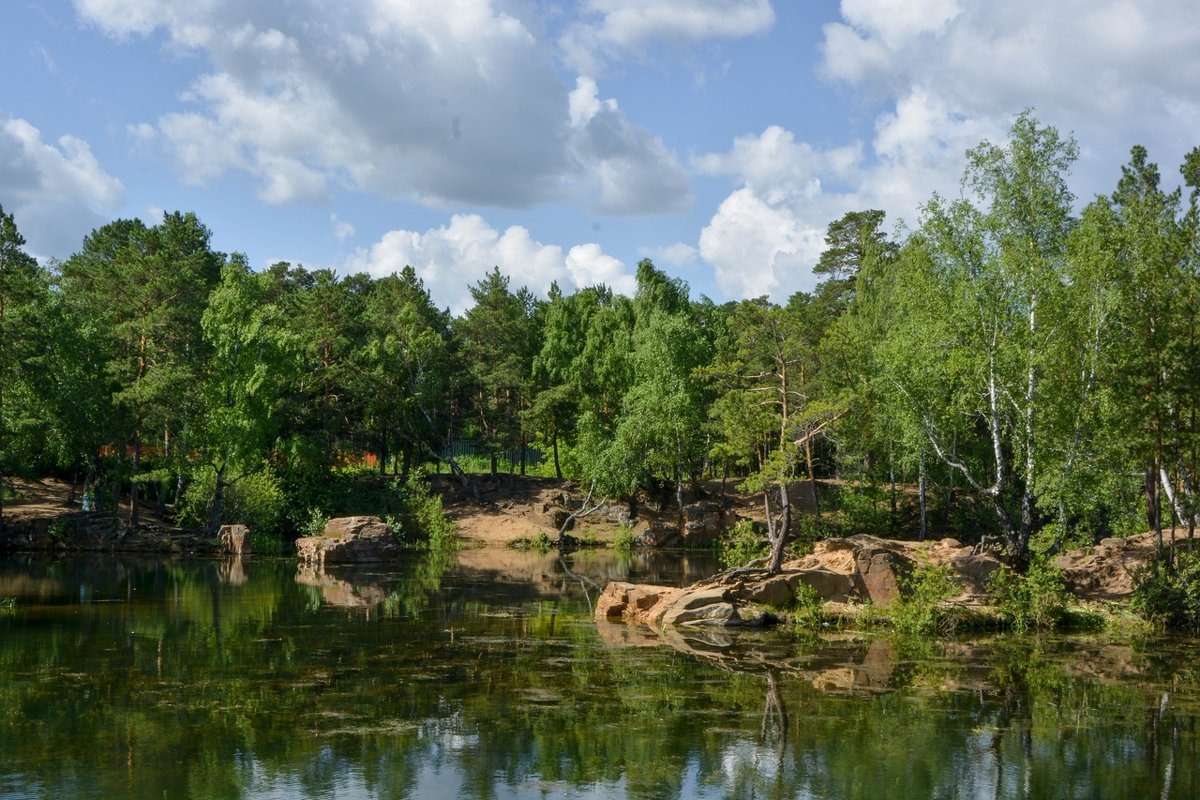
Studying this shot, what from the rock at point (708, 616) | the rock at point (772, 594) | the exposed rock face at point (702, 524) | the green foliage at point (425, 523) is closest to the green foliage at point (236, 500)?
the green foliage at point (425, 523)

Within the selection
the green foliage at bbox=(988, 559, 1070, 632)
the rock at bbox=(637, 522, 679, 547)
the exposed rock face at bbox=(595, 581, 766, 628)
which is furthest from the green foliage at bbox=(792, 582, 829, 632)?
the rock at bbox=(637, 522, 679, 547)

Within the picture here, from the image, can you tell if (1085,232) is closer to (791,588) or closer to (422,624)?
(791,588)

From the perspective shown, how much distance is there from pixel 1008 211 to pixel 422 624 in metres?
20.0

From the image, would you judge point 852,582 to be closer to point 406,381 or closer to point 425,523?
point 425,523

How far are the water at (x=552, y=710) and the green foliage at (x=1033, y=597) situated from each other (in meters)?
1.13

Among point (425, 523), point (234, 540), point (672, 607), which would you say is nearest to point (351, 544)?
point (234, 540)

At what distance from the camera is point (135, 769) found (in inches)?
523

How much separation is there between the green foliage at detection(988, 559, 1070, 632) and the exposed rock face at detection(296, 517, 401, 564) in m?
27.8

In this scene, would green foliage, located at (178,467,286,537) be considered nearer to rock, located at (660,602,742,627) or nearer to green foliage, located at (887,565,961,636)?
rock, located at (660,602,742,627)

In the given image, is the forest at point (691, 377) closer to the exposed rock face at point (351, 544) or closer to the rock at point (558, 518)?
the rock at point (558, 518)

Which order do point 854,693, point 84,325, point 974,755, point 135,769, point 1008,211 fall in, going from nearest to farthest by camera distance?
1. point 135,769
2. point 974,755
3. point 854,693
4. point 1008,211
5. point 84,325

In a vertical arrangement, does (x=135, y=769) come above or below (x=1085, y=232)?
below

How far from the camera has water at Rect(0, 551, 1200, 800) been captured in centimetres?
1316

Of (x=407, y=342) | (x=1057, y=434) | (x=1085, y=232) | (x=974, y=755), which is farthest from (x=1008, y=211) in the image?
(x=407, y=342)
